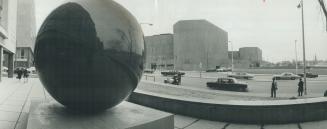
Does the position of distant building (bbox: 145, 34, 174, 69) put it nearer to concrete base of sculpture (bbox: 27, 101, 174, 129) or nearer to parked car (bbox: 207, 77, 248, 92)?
parked car (bbox: 207, 77, 248, 92)

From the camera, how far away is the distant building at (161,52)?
12480 centimetres

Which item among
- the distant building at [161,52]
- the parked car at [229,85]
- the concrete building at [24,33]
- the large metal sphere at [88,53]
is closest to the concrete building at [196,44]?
the distant building at [161,52]

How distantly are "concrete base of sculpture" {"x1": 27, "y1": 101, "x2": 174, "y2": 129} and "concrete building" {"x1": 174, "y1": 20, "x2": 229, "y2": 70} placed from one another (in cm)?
10722

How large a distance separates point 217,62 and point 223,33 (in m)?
15.5

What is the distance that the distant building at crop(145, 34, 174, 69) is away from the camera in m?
125

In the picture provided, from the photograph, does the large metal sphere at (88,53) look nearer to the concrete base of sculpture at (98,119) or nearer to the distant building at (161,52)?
the concrete base of sculpture at (98,119)

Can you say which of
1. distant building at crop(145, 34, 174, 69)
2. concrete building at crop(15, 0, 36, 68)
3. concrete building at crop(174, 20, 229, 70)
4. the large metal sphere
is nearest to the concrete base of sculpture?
the large metal sphere

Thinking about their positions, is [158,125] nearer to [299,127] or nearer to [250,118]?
[250,118]

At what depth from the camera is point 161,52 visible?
12581 cm

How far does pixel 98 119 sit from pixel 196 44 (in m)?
114

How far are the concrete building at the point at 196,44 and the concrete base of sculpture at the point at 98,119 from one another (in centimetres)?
10722

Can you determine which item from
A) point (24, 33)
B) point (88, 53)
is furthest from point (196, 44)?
point (88, 53)

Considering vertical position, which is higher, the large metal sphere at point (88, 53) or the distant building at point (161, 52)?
the distant building at point (161, 52)

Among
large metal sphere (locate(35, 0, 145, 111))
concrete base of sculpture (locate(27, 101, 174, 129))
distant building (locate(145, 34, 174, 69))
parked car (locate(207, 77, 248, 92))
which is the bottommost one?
parked car (locate(207, 77, 248, 92))
